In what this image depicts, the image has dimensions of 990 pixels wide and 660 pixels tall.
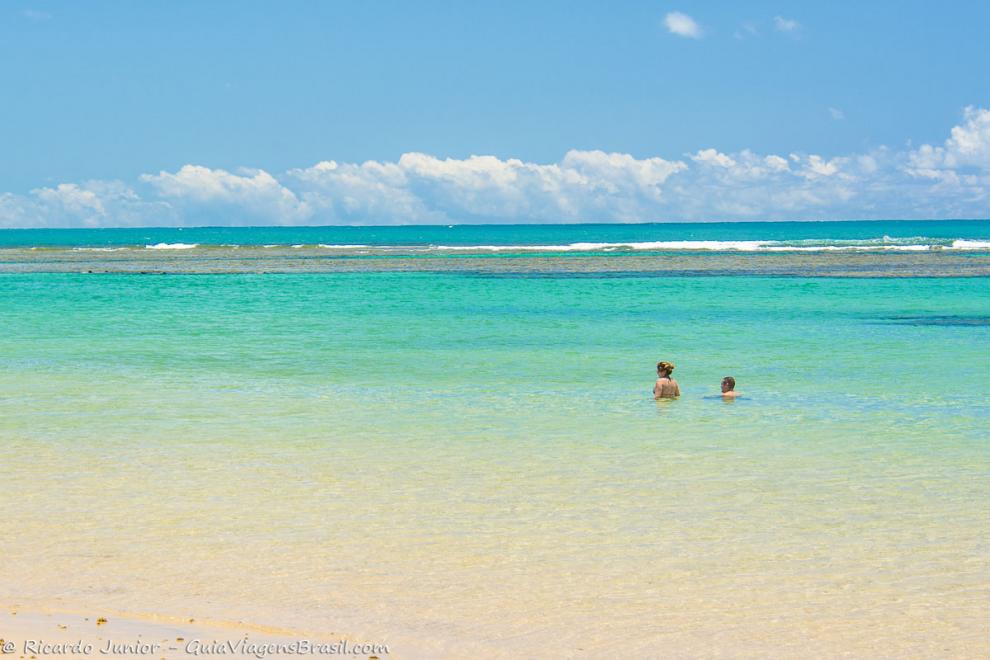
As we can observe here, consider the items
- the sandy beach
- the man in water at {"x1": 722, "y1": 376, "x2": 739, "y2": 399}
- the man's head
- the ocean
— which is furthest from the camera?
the man in water at {"x1": 722, "y1": 376, "x2": 739, "y2": 399}

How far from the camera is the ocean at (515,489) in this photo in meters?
7.76

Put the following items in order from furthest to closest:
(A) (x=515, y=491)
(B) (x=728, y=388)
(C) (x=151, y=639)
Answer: (B) (x=728, y=388) < (A) (x=515, y=491) < (C) (x=151, y=639)

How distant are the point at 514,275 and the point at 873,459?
152 feet

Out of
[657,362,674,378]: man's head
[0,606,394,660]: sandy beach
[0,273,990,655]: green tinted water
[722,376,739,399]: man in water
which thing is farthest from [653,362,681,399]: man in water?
[0,606,394,660]: sandy beach

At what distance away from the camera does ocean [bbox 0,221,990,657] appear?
7.76m

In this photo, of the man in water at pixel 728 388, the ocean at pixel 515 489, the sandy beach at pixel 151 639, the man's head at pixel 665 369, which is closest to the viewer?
the sandy beach at pixel 151 639

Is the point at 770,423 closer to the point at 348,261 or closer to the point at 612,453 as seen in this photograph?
the point at 612,453

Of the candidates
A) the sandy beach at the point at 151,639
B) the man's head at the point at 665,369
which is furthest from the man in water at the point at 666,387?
the sandy beach at the point at 151,639

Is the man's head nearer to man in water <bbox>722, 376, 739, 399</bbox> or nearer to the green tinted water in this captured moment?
the green tinted water

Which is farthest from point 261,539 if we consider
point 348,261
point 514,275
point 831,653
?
point 348,261

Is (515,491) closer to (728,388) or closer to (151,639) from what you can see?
(151,639)

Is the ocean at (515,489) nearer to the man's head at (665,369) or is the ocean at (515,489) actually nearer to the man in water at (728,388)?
the man in water at (728,388)

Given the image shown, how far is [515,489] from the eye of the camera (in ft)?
36.7

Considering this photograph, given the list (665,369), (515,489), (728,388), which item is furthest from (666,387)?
(515,489)
